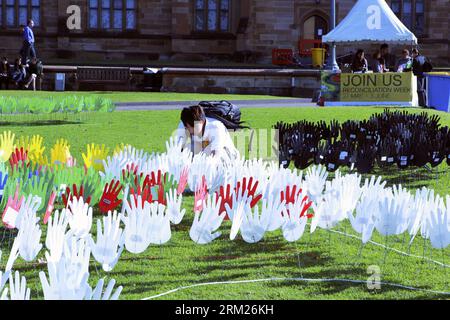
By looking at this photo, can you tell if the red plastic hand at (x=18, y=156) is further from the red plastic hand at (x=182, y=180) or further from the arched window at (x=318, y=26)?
the arched window at (x=318, y=26)

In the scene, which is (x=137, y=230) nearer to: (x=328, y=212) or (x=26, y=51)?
(x=328, y=212)

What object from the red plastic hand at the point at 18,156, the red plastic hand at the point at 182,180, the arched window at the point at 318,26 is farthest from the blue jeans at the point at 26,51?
the red plastic hand at the point at 182,180

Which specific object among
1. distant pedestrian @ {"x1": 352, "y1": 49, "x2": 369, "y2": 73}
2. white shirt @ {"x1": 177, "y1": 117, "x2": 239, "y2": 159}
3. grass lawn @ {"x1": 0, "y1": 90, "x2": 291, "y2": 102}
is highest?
distant pedestrian @ {"x1": 352, "y1": 49, "x2": 369, "y2": 73}

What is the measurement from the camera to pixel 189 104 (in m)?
24.2

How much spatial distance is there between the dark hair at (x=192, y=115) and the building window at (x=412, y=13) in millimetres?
30916

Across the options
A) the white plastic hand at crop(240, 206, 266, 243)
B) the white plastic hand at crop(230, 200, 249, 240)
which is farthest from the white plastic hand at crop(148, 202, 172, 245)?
the white plastic hand at crop(240, 206, 266, 243)

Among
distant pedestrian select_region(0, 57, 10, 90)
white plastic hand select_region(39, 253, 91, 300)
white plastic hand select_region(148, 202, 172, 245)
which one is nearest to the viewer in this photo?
white plastic hand select_region(39, 253, 91, 300)

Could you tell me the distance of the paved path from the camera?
2266 cm

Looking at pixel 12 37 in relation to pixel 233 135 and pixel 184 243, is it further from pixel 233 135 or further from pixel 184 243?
pixel 184 243

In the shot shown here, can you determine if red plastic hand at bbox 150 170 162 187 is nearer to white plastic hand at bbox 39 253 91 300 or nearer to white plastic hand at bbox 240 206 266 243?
white plastic hand at bbox 240 206 266 243

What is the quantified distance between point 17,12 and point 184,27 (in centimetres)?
688

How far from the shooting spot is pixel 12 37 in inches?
1537

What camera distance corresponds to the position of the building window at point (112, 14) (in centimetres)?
3959

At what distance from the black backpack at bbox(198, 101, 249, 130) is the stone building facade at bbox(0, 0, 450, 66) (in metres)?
27.0
